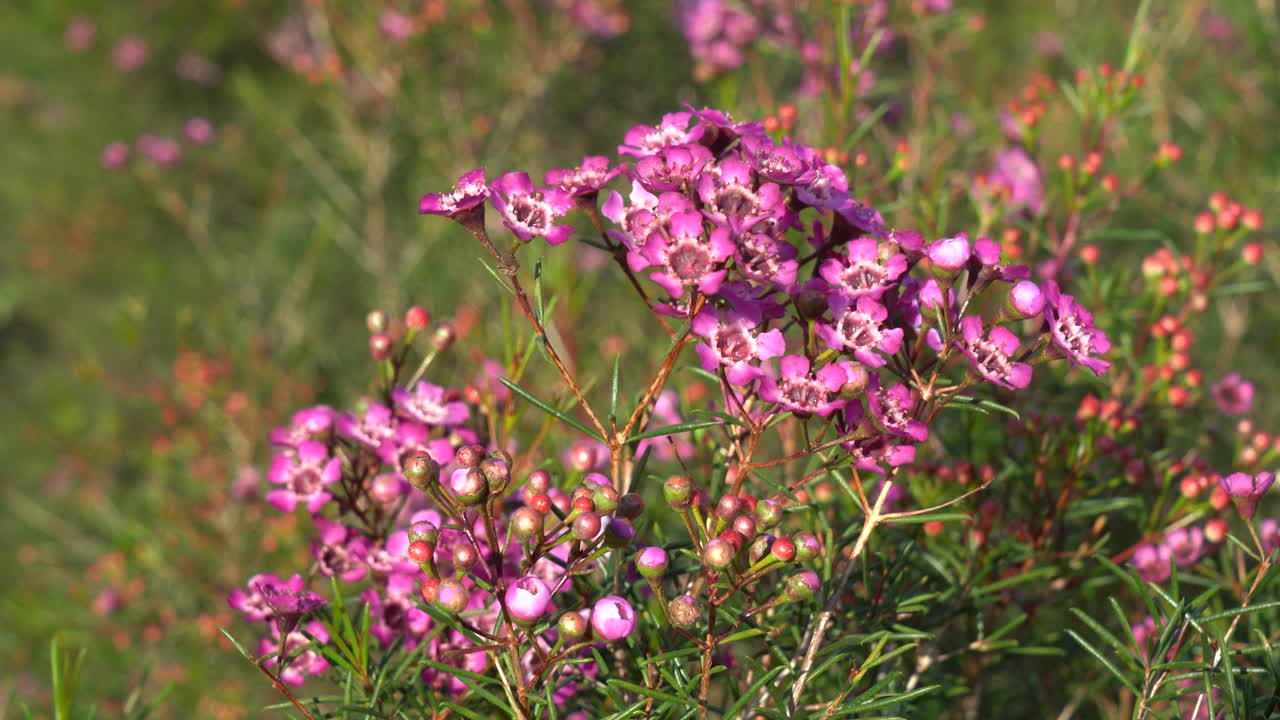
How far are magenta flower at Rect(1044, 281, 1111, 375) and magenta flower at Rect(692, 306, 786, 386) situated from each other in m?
0.35

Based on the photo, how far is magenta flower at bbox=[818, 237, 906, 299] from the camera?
1130 millimetres

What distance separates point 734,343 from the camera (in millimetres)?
1150

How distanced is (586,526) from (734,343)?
11.7 inches

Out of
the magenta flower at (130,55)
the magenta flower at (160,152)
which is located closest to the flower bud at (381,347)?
the magenta flower at (160,152)

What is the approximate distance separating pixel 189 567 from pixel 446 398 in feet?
7.81

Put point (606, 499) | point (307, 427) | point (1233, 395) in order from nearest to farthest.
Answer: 1. point (606, 499)
2. point (307, 427)
3. point (1233, 395)

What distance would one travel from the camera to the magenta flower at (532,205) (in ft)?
4.06

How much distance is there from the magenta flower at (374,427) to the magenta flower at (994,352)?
89 centimetres

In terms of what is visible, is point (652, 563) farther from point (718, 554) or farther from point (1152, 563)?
point (1152, 563)

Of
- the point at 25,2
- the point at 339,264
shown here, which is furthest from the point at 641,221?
the point at 25,2

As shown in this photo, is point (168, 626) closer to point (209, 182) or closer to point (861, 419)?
point (861, 419)

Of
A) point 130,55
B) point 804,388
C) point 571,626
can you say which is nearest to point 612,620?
point 571,626

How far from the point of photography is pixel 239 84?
3828mm

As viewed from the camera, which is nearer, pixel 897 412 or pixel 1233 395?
pixel 897 412
